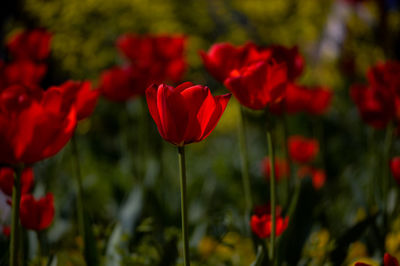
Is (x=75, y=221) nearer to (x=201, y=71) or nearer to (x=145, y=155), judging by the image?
(x=145, y=155)

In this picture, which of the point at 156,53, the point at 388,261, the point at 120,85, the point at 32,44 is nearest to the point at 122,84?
the point at 120,85

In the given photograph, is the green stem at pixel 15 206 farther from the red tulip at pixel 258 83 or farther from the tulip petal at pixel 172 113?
the red tulip at pixel 258 83

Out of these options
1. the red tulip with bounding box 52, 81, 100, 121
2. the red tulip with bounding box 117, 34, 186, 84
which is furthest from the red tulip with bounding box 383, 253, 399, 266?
the red tulip with bounding box 117, 34, 186, 84

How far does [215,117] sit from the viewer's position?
573 mm

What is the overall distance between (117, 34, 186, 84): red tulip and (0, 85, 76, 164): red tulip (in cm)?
85

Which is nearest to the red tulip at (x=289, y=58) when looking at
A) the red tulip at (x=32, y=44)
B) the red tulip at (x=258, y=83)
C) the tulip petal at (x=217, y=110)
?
the red tulip at (x=258, y=83)

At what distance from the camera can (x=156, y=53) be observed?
4.66 feet

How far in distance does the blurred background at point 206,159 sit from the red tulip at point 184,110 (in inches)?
15.3

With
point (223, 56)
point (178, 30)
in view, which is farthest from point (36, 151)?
point (178, 30)

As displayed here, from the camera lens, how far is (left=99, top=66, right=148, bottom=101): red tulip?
137 cm

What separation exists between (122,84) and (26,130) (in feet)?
3.16

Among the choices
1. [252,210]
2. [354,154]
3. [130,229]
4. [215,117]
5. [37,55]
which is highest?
[215,117]

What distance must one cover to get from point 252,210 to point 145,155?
3.35ft

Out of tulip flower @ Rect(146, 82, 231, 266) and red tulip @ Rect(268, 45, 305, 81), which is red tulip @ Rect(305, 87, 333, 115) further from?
tulip flower @ Rect(146, 82, 231, 266)
